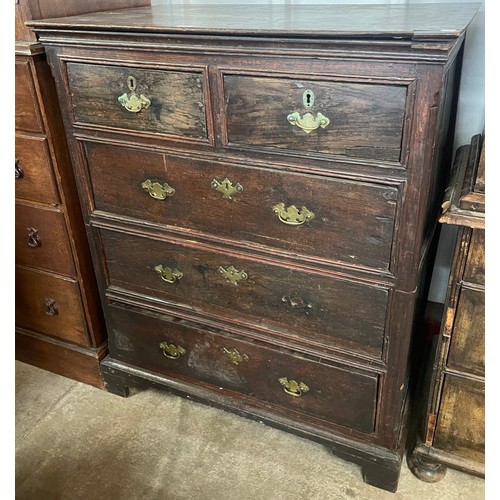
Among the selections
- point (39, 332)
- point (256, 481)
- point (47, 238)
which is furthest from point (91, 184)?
point (256, 481)

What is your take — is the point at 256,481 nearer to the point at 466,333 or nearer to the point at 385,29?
the point at 466,333

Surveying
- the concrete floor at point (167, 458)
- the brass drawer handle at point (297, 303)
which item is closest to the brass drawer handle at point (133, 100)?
the brass drawer handle at point (297, 303)

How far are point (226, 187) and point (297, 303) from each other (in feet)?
1.10

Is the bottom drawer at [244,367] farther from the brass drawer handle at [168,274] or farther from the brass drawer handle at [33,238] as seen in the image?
the brass drawer handle at [33,238]

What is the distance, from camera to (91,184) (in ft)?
4.72

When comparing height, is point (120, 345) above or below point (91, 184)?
below

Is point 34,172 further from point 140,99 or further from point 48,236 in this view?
point 140,99

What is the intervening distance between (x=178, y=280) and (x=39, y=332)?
2.21 ft

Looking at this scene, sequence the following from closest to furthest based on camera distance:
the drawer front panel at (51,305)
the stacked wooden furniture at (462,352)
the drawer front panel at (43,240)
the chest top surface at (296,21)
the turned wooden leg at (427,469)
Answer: the chest top surface at (296,21) < the stacked wooden furniture at (462,352) < the turned wooden leg at (427,469) < the drawer front panel at (43,240) < the drawer front panel at (51,305)

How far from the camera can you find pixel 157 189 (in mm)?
1342

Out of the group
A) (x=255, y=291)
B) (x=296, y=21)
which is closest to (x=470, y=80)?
(x=296, y=21)

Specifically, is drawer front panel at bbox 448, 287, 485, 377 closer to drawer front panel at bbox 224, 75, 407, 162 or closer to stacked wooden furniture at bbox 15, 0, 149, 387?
drawer front panel at bbox 224, 75, 407, 162

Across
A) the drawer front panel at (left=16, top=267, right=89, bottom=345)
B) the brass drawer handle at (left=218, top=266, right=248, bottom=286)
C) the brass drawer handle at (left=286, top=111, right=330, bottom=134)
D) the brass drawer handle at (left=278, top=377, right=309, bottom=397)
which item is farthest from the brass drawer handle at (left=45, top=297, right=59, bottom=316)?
the brass drawer handle at (left=286, top=111, right=330, bottom=134)

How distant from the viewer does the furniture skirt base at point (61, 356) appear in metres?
1.77
